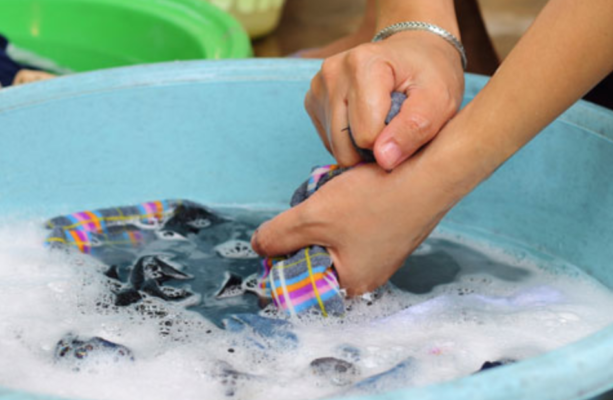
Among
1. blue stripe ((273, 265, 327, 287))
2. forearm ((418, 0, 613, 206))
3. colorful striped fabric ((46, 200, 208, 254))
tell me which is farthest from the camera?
colorful striped fabric ((46, 200, 208, 254))

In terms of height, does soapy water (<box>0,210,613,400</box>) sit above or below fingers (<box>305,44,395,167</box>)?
below

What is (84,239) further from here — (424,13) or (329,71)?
(424,13)

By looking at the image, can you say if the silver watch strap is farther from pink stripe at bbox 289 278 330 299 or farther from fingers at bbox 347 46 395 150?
pink stripe at bbox 289 278 330 299

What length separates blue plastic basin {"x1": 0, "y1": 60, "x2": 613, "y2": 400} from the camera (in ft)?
3.60

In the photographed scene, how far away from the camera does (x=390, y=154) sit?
863 millimetres

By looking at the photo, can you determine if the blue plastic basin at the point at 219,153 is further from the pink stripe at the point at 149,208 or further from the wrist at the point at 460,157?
the wrist at the point at 460,157

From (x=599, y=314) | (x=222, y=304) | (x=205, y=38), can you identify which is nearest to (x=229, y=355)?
(x=222, y=304)

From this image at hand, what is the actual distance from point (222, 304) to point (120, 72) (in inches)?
15.4

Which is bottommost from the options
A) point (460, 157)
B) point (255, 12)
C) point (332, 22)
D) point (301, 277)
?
point (332, 22)

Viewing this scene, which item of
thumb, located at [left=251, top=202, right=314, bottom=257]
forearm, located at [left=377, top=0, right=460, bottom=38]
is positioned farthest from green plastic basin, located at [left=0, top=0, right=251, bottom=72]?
thumb, located at [left=251, top=202, right=314, bottom=257]

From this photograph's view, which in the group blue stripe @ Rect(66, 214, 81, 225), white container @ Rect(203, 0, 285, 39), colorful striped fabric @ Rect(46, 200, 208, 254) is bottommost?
white container @ Rect(203, 0, 285, 39)

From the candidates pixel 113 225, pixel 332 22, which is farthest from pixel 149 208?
pixel 332 22

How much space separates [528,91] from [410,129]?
0.12 metres

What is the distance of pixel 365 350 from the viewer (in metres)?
0.91
